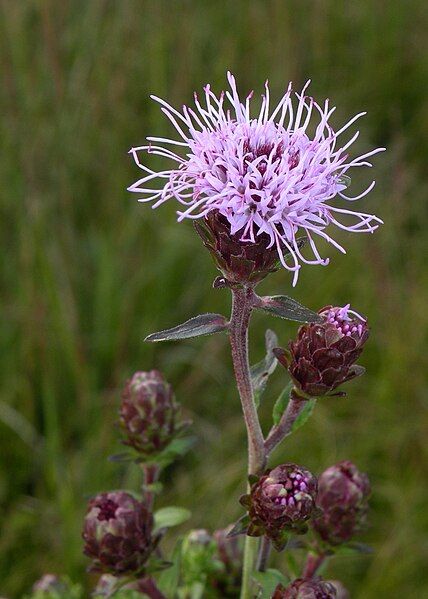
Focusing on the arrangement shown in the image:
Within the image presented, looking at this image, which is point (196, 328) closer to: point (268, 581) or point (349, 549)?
point (268, 581)

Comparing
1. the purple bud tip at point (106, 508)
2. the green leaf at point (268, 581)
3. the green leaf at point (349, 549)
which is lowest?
the green leaf at point (268, 581)

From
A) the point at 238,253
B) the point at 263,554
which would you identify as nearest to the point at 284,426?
the point at 263,554

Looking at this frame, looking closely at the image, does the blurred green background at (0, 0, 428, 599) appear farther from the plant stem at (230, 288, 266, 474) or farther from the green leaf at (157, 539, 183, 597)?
the plant stem at (230, 288, 266, 474)

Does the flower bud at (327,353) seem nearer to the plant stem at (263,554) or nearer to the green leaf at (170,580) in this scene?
the plant stem at (263,554)

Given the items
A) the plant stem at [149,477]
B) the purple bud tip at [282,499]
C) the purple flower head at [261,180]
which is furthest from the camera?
the plant stem at [149,477]

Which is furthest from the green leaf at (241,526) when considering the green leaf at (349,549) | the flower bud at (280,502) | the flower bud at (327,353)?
the green leaf at (349,549)

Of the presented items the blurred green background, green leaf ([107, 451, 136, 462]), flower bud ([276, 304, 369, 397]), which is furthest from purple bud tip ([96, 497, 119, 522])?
the blurred green background
